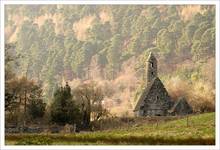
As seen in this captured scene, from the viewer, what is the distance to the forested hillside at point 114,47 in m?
24.5

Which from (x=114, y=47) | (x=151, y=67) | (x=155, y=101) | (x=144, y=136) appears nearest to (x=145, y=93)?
(x=155, y=101)

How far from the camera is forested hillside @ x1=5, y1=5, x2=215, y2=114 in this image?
80.3 feet

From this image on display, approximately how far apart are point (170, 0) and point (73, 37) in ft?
9.95

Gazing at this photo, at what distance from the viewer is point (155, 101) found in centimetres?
2478

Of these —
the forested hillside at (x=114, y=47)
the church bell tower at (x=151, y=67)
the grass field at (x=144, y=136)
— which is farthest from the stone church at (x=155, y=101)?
the grass field at (x=144, y=136)

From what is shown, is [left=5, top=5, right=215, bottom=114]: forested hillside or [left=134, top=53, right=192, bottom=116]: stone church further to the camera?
[left=134, top=53, right=192, bottom=116]: stone church

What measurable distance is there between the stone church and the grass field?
464mm

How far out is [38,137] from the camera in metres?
24.2

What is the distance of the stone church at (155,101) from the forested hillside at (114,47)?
0.57ft

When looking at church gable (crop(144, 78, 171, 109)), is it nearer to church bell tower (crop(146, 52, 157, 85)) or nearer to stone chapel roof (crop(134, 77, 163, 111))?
stone chapel roof (crop(134, 77, 163, 111))

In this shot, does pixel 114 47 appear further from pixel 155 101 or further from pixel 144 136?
pixel 144 136

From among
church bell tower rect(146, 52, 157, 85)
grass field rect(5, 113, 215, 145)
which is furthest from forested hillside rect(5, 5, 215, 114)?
grass field rect(5, 113, 215, 145)

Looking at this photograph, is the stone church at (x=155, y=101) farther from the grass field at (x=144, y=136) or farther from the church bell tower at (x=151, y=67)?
the grass field at (x=144, y=136)

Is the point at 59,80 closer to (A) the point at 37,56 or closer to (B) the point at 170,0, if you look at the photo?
(A) the point at 37,56
